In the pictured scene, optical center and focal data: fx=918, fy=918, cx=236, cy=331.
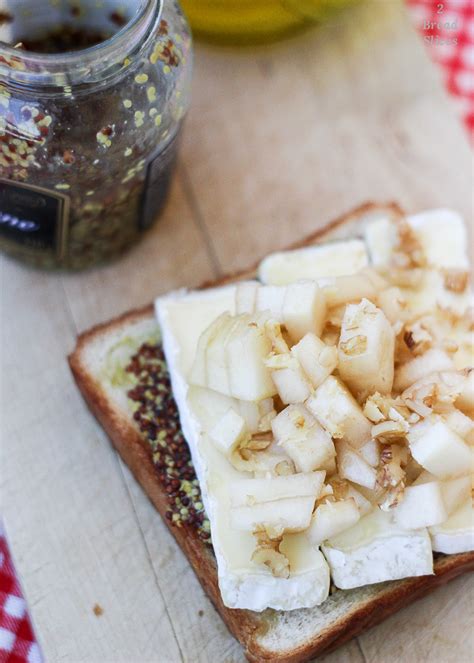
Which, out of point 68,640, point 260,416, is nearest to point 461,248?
point 260,416

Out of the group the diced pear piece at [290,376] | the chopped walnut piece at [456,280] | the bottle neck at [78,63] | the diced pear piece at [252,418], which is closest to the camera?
the bottle neck at [78,63]

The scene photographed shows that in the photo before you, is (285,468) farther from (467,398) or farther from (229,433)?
(467,398)

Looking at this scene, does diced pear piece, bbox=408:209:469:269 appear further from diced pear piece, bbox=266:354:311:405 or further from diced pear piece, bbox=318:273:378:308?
diced pear piece, bbox=266:354:311:405

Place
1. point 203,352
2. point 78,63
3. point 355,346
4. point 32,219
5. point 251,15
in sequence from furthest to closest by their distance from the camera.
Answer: point 251,15 < point 32,219 < point 203,352 < point 355,346 < point 78,63

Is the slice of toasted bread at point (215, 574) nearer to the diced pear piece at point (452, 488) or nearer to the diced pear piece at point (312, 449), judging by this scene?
the diced pear piece at point (452, 488)

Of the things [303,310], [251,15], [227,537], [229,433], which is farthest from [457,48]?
[227,537]

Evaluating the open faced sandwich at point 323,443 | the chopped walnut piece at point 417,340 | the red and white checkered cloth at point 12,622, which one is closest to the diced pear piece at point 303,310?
the open faced sandwich at point 323,443
